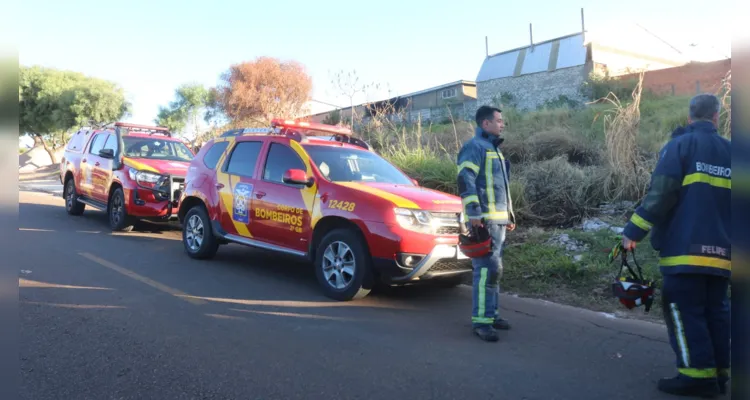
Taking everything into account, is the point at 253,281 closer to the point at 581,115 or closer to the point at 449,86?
the point at 581,115

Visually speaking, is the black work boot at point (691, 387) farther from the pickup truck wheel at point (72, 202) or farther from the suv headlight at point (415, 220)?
the pickup truck wheel at point (72, 202)

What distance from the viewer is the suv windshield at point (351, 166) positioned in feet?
20.7

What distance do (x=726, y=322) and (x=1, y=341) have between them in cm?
393

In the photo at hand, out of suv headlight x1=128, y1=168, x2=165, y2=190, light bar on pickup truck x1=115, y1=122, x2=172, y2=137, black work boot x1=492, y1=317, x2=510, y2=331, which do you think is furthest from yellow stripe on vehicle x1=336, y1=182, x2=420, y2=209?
light bar on pickup truck x1=115, y1=122, x2=172, y2=137

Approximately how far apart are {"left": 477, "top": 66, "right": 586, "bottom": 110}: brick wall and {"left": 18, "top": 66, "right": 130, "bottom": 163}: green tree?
2256cm

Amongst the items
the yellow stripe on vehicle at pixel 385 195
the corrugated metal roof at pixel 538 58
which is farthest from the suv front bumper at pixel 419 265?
the corrugated metal roof at pixel 538 58

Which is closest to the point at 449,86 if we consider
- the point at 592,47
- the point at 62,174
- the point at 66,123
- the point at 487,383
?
the point at 592,47

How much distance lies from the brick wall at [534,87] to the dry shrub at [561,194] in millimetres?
22845

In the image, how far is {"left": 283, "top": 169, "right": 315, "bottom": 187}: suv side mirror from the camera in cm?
598

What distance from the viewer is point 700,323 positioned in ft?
11.3

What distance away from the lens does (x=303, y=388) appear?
3.53 meters

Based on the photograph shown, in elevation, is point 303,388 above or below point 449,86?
below

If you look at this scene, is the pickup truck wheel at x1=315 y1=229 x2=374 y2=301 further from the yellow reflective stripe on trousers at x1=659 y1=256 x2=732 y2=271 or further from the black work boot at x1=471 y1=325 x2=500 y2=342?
the yellow reflective stripe on trousers at x1=659 y1=256 x2=732 y2=271

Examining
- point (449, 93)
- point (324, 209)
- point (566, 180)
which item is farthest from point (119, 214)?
point (449, 93)
